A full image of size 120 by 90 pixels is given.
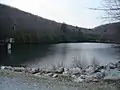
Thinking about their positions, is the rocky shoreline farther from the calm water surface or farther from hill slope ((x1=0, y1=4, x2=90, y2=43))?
hill slope ((x1=0, y1=4, x2=90, y2=43))

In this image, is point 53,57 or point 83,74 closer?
point 83,74

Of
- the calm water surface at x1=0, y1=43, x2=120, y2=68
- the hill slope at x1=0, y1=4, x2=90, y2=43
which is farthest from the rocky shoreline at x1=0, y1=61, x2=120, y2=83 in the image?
the hill slope at x1=0, y1=4, x2=90, y2=43

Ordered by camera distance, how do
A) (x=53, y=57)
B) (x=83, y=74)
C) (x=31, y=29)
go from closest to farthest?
1. (x=83, y=74)
2. (x=53, y=57)
3. (x=31, y=29)

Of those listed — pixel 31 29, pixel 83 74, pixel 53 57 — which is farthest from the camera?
pixel 31 29

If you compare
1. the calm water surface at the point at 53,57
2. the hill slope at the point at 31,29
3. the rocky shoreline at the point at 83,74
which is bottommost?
the calm water surface at the point at 53,57

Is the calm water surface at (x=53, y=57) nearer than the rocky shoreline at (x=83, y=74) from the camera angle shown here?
No

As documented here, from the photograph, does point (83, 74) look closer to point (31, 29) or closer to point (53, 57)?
point (53, 57)

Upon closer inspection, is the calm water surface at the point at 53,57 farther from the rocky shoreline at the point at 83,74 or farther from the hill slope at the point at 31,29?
the hill slope at the point at 31,29

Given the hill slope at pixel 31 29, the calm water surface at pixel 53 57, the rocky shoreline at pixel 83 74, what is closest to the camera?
the rocky shoreline at pixel 83 74

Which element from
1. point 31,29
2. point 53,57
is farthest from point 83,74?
point 31,29

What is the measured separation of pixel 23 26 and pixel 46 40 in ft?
43.9

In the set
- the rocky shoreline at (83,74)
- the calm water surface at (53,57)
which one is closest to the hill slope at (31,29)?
the calm water surface at (53,57)

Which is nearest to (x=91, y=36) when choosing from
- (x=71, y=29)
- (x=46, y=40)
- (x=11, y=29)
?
(x=71, y=29)

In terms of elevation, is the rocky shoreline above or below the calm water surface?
above
